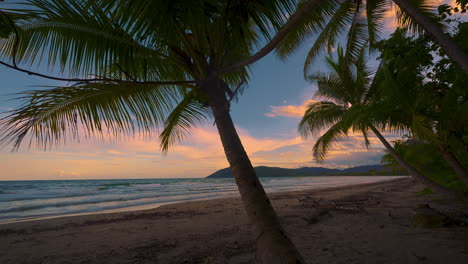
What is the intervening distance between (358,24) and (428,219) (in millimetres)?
4491

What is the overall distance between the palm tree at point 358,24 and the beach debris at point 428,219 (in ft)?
9.24

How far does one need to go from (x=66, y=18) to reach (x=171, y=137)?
3.27 m

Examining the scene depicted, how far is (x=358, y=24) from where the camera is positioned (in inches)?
229

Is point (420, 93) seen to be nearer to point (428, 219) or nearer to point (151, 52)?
point (428, 219)

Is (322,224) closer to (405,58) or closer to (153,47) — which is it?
(405,58)

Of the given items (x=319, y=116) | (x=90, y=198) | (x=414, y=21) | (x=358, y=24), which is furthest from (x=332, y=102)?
(x=90, y=198)

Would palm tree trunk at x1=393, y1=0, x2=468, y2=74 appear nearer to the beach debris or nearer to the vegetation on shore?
the vegetation on shore

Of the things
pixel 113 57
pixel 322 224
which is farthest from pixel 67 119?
pixel 322 224

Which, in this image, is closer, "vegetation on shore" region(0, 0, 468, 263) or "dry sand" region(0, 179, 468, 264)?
"vegetation on shore" region(0, 0, 468, 263)

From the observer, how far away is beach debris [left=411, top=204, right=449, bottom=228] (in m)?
4.07

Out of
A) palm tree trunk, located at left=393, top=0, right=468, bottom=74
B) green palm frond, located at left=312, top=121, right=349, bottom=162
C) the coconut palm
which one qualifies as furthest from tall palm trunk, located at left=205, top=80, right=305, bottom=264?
green palm frond, located at left=312, top=121, right=349, bottom=162

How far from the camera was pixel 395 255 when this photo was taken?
3.06 metres

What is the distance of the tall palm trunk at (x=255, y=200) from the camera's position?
1974 mm

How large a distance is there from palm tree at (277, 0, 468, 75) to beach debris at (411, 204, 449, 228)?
9.24ft
